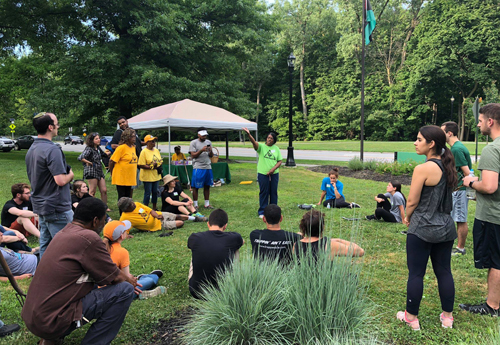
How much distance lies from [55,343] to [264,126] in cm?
5386

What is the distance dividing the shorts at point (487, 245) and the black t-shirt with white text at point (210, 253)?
2.31 metres

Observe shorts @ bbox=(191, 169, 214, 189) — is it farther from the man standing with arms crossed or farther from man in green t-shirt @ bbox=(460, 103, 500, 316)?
man in green t-shirt @ bbox=(460, 103, 500, 316)

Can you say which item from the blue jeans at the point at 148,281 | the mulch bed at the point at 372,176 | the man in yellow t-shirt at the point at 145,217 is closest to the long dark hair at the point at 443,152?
the blue jeans at the point at 148,281

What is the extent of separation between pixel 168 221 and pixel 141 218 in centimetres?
60

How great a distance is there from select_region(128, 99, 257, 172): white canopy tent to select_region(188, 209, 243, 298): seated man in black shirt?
684cm

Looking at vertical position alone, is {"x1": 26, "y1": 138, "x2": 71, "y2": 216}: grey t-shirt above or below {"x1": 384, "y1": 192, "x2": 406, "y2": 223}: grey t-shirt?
above

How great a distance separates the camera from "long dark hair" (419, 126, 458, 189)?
2890 mm

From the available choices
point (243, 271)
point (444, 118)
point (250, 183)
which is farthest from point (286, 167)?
point (444, 118)

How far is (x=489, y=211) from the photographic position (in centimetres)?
321

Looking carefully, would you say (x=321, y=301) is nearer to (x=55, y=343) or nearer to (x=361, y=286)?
(x=361, y=286)

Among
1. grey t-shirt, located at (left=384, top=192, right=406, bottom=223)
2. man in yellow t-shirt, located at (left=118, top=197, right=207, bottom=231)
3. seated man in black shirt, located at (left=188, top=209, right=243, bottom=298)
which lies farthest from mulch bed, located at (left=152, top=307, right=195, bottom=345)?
grey t-shirt, located at (left=384, top=192, right=406, bottom=223)

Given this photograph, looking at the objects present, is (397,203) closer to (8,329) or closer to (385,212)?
(385,212)

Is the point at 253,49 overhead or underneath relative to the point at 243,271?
overhead

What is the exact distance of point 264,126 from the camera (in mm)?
55688
